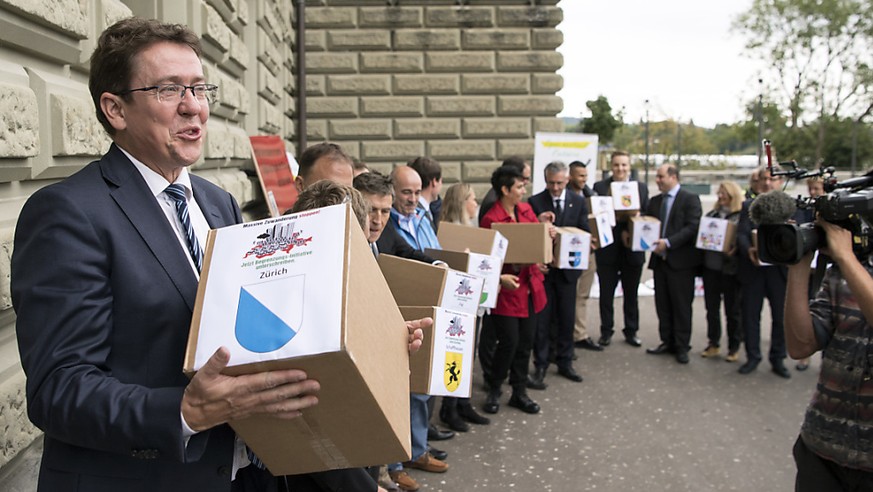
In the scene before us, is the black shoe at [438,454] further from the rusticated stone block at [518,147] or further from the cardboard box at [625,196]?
the rusticated stone block at [518,147]

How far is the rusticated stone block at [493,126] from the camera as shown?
963 cm

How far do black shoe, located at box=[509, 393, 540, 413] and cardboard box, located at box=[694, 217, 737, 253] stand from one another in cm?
266

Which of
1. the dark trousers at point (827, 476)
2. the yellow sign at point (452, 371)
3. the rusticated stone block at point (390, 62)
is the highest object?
the rusticated stone block at point (390, 62)

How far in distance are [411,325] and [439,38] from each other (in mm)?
8120

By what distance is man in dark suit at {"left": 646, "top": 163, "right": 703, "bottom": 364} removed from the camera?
7.56m

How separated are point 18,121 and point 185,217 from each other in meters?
0.59

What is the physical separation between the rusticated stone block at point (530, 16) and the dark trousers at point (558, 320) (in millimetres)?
4232

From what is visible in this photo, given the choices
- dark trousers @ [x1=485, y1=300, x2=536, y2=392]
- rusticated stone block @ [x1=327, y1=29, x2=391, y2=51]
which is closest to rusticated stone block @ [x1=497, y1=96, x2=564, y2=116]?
rusticated stone block @ [x1=327, y1=29, x2=391, y2=51]

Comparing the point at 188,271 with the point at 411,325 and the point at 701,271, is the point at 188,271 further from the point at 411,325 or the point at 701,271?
the point at 701,271

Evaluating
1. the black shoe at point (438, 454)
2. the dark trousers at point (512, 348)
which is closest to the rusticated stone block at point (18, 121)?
the black shoe at point (438, 454)

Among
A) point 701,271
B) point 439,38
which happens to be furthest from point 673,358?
point 439,38

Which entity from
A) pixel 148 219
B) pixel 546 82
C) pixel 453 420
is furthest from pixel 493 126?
pixel 148 219

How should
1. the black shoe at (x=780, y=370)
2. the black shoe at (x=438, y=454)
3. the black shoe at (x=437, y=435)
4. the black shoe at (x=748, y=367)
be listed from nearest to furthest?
1. the black shoe at (x=438, y=454)
2. the black shoe at (x=437, y=435)
3. the black shoe at (x=780, y=370)
4. the black shoe at (x=748, y=367)

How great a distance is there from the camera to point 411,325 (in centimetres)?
193
